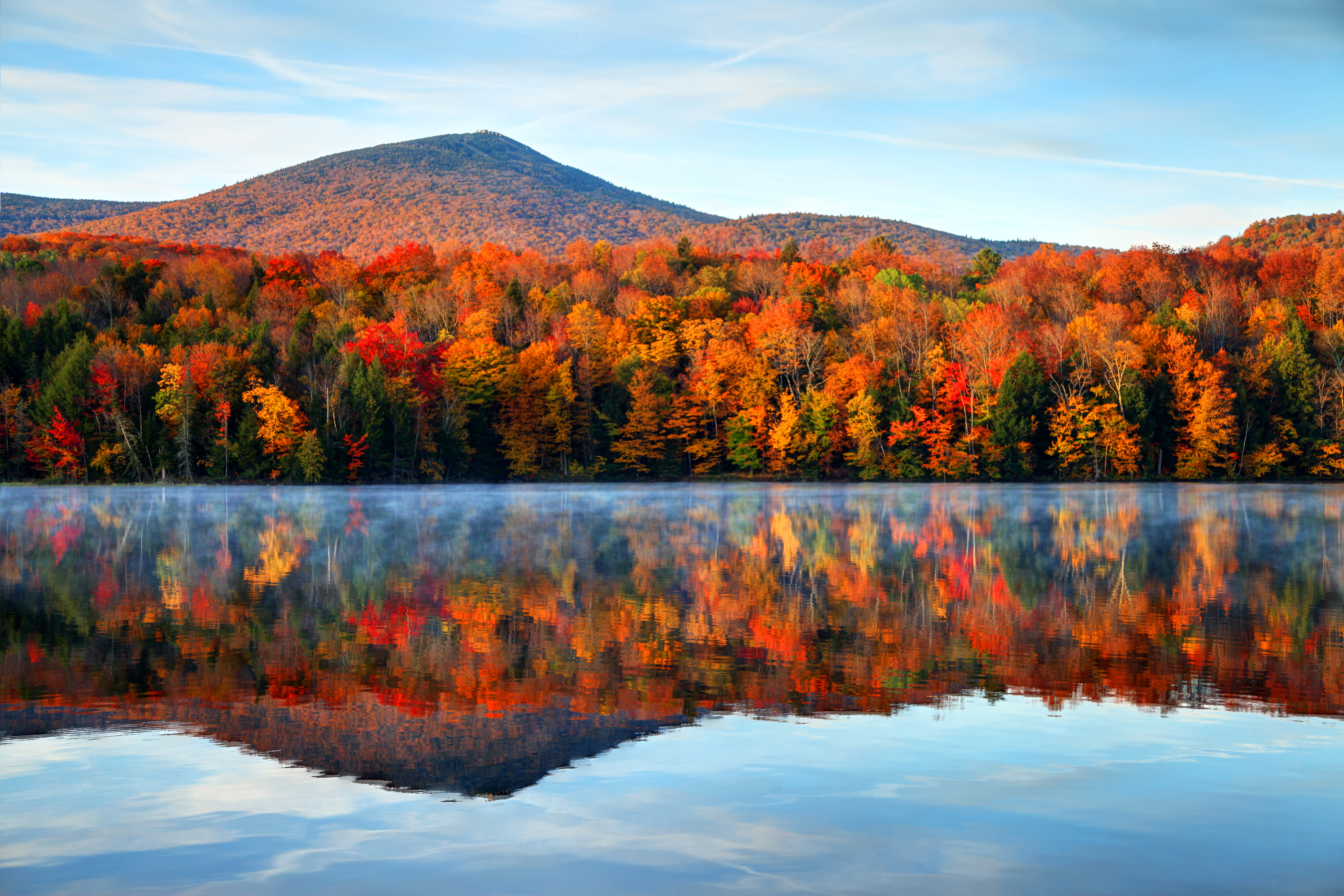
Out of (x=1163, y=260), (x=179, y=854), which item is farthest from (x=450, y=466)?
(x=179, y=854)

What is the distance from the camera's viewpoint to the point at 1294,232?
129 meters

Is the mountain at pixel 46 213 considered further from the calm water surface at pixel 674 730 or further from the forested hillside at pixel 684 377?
the calm water surface at pixel 674 730

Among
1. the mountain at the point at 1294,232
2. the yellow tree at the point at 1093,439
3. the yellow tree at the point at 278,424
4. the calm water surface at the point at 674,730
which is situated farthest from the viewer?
the mountain at the point at 1294,232

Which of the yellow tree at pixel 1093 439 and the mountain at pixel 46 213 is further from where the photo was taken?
the mountain at pixel 46 213

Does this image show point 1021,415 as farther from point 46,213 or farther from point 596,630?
point 46,213

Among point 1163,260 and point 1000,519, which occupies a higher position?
point 1163,260

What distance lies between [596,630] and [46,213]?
16972 cm

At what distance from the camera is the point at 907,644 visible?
1298 centimetres

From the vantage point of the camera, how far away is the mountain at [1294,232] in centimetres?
12094

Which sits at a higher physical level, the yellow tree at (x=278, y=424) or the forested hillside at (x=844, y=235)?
the forested hillside at (x=844, y=235)

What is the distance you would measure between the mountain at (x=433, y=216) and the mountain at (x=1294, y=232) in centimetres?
2736

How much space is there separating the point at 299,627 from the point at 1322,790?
11.7 m

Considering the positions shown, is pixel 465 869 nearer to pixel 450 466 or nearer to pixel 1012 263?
pixel 450 466

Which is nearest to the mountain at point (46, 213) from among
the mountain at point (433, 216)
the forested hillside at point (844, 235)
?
A: the mountain at point (433, 216)
